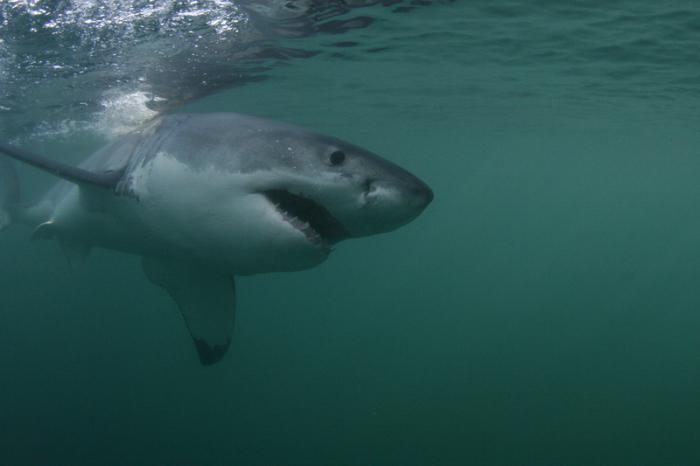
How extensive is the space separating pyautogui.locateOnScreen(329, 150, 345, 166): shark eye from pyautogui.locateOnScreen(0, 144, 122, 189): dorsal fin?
2409 mm

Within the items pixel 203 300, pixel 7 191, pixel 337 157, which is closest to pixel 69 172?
pixel 203 300

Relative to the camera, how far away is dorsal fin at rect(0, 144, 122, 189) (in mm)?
4355

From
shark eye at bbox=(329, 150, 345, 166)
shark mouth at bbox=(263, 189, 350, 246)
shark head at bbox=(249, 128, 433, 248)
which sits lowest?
shark mouth at bbox=(263, 189, 350, 246)

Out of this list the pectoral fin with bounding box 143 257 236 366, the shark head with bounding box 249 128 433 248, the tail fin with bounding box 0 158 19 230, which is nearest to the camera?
the shark head with bounding box 249 128 433 248

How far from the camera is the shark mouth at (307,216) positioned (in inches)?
123

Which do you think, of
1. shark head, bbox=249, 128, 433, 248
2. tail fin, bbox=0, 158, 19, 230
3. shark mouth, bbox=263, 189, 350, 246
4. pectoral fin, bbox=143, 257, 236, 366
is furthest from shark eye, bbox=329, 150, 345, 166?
tail fin, bbox=0, 158, 19, 230

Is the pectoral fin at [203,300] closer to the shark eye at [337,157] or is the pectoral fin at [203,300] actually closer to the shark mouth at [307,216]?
the shark mouth at [307,216]

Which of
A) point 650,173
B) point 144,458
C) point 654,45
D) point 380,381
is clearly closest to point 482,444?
point 380,381

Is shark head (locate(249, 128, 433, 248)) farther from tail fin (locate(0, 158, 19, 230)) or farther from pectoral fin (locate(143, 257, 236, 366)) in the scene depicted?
tail fin (locate(0, 158, 19, 230))

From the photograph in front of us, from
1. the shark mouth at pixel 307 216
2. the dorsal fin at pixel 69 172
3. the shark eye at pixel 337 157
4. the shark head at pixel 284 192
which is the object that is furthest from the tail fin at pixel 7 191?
the shark eye at pixel 337 157

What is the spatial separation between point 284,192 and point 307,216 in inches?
8.2

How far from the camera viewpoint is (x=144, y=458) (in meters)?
15.8

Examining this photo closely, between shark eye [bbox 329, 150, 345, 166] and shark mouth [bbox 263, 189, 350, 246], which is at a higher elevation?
shark eye [bbox 329, 150, 345, 166]

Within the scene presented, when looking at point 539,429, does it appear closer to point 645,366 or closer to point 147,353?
point 645,366
